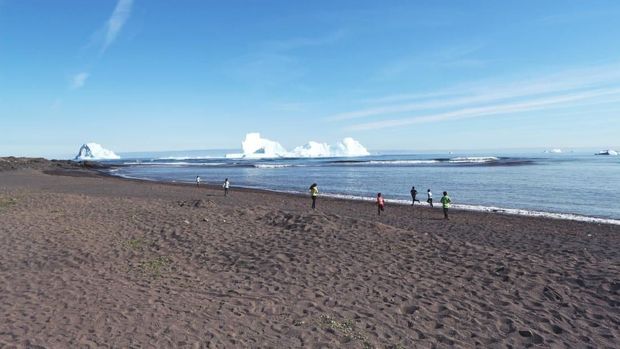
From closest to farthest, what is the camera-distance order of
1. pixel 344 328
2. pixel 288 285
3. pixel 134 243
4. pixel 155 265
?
pixel 344 328 → pixel 288 285 → pixel 155 265 → pixel 134 243

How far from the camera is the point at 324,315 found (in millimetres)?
8047

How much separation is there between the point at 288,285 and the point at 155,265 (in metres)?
3.70

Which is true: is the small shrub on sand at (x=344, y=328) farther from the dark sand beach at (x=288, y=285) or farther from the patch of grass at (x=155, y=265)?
the patch of grass at (x=155, y=265)

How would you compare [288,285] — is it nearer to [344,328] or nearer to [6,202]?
[344,328]

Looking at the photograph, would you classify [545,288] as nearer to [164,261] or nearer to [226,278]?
[226,278]

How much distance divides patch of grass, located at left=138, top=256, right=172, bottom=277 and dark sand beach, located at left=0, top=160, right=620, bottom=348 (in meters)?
0.05

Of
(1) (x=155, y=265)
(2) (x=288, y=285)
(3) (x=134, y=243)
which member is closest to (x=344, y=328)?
(2) (x=288, y=285)

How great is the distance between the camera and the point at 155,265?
1102cm

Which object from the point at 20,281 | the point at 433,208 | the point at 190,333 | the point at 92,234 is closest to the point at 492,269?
the point at 190,333

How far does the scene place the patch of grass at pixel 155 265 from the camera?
10446 mm

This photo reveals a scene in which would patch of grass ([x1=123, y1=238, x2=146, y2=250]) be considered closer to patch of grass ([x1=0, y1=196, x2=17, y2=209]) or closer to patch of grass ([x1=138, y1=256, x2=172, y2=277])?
patch of grass ([x1=138, y1=256, x2=172, y2=277])

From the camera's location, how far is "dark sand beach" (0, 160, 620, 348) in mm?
7176

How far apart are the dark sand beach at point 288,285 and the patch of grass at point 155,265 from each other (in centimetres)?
5

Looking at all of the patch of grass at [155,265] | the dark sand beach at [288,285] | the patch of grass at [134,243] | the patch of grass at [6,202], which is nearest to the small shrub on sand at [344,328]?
the dark sand beach at [288,285]
